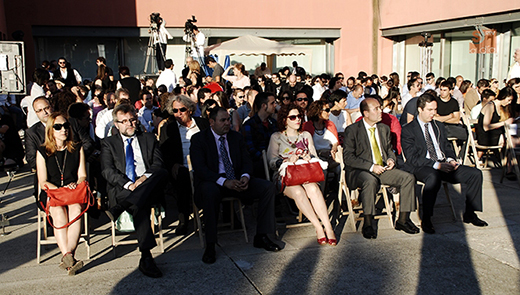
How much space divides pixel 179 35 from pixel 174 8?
105 centimetres

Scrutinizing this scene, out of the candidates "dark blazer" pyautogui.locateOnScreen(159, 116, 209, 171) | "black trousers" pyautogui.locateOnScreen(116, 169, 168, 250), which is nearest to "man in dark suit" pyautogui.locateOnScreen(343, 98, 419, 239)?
"dark blazer" pyautogui.locateOnScreen(159, 116, 209, 171)

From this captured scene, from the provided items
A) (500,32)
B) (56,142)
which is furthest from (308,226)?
(500,32)

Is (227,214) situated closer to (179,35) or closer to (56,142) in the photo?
(56,142)

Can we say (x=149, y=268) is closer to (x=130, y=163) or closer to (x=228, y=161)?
(x=130, y=163)

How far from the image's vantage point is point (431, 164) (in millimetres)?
5867

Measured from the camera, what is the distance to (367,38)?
72.5 ft

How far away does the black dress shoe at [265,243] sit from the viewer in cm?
510

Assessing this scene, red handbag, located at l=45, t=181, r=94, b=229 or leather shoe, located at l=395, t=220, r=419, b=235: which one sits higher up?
red handbag, located at l=45, t=181, r=94, b=229

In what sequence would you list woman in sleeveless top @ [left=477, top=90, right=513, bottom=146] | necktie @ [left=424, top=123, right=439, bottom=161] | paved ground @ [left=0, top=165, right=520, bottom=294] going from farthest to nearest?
woman in sleeveless top @ [left=477, top=90, right=513, bottom=146] < necktie @ [left=424, top=123, right=439, bottom=161] < paved ground @ [left=0, top=165, right=520, bottom=294]

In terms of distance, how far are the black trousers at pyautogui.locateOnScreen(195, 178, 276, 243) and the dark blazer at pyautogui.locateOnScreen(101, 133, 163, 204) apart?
55 centimetres

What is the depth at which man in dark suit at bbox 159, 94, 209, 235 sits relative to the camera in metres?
5.89

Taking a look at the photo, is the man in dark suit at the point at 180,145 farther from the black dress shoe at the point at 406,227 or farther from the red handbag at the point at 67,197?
the black dress shoe at the point at 406,227

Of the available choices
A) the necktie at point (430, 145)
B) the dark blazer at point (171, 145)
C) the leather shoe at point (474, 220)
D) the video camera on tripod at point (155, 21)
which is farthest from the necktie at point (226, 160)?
the video camera on tripod at point (155, 21)

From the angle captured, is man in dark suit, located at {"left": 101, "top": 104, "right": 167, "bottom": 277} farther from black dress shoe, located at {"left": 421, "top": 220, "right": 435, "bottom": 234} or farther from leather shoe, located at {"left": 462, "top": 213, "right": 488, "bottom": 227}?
leather shoe, located at {"left": 462, "top": 213, "right": 488, "bottom": 227}
